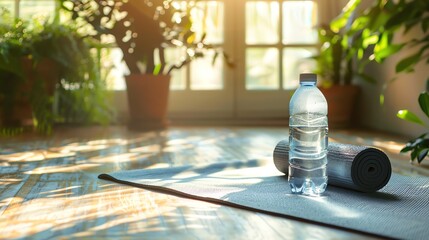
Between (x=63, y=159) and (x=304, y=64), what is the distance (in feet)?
7.18

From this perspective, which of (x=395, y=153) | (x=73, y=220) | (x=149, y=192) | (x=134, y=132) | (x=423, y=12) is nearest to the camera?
(x=73, y=220)

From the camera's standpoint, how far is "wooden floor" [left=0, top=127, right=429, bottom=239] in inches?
47.6

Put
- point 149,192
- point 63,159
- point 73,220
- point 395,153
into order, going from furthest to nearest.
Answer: point 395,153, point 63,159, point 149,192, point 73,220

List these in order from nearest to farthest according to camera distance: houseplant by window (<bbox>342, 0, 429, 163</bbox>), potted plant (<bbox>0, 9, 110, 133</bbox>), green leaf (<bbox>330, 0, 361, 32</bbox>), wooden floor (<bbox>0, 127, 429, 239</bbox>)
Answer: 1. wooden floor (<bbox>0, 127, 429, 239</bbox>)
2. houseplant by window (<bbox>342, 0, 429, 163</bbox>)
3. green leaf (<bbox>330, 0, 361, 32</bbox>)
4. potted plant (<bbox>0, 9, 110, 133</bbox>)

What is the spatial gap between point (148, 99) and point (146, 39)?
1.05ft

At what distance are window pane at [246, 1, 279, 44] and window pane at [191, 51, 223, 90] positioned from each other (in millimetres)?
247

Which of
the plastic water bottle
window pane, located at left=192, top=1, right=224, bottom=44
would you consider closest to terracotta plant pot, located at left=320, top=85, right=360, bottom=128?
window pane, located at left=192, top=1, right=224, bottom=44

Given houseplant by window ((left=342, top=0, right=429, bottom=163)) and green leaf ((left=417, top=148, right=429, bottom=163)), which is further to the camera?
houseplant by window ((left=342, top=0, right=429, bottom=163))

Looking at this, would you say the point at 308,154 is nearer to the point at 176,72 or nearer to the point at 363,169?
the point at 363,169

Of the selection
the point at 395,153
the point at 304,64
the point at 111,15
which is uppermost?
the point at 111,15

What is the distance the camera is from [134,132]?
3418mm

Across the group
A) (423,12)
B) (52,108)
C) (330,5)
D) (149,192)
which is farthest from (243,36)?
(149,192)

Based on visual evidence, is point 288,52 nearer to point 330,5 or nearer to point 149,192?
Answer: point 330,5

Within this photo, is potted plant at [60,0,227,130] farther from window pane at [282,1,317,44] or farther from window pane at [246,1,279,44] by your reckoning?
window pane at [282,1,317,44]
